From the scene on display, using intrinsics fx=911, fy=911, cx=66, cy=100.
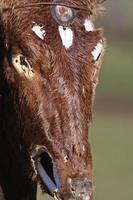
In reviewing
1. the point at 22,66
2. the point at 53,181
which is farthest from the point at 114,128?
the point at 53,181

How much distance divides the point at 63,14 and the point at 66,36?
147 mm

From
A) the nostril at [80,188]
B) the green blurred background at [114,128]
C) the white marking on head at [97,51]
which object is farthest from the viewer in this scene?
the green blurred background at [114,128]

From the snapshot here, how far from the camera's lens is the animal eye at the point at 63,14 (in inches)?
172

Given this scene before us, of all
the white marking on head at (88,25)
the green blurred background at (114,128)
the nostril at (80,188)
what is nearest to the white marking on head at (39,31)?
the white marking on head at (88,25)

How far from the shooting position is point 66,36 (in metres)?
4.30

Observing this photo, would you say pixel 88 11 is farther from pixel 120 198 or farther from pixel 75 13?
pixel 120 198

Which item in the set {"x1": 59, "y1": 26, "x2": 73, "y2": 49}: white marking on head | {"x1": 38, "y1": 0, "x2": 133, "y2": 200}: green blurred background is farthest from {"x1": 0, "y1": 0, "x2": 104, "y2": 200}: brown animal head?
{"x1": 38, "y1": 0, "x2": 133, "y2": 200}: green blurred background

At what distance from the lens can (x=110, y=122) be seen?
18.7m

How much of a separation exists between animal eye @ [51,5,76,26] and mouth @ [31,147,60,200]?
624 millimetres

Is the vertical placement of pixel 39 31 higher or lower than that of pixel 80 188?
higher

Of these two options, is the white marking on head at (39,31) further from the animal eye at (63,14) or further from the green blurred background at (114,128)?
the green blurred background at (114,128)

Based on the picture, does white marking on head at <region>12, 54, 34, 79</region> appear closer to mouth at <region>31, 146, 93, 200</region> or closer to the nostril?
mouth at <region>31, 146, 93, 200</region>

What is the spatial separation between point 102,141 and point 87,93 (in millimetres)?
12472

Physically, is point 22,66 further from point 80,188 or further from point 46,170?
point 80,188
